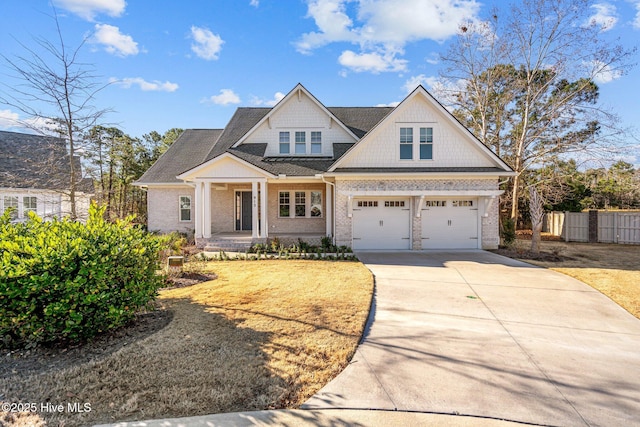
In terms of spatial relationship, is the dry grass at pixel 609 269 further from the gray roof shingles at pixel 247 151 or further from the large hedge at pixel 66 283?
the large hedge at pixel 66 283

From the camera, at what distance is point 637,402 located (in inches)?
127

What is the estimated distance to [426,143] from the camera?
44.3 feet

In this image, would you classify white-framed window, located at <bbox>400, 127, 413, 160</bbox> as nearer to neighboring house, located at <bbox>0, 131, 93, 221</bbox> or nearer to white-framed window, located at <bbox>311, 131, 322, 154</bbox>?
white-framed window, located at <bbox>311, 131, 322, 154</bbox>

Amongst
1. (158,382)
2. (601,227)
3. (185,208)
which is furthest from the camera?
(601,227)

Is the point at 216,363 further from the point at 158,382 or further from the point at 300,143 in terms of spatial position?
the point at 300,143

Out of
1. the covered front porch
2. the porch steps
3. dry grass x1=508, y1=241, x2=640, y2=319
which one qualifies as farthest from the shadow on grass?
the covered front porch

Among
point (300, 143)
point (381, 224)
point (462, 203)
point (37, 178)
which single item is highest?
point (300, 143)

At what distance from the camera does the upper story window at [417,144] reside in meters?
13.5

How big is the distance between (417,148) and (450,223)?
3695mm

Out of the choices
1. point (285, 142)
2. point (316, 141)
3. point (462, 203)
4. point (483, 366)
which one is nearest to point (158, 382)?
point (483, 366)

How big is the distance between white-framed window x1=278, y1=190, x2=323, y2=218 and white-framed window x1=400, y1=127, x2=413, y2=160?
15.5ft

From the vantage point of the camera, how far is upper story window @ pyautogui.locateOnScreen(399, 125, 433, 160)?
13.5 m

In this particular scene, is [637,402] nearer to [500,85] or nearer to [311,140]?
[311,140]

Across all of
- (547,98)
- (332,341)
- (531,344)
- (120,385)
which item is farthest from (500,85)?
(120,385)
